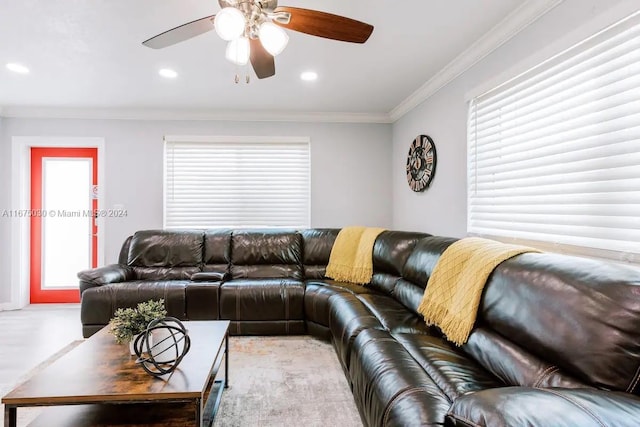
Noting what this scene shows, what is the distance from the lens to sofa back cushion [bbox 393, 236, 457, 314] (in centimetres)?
247

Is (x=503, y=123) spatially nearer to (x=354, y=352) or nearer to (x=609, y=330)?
(x=609, y=330)

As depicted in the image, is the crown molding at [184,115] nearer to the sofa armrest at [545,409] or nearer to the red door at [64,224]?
the red door at [64,224]

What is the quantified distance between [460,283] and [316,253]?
219 centimetres

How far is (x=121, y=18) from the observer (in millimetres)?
2211

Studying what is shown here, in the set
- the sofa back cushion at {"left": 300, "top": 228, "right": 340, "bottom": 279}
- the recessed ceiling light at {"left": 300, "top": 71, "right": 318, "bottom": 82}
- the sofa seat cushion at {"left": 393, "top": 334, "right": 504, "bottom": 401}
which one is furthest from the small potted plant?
the recessed ceiling light at {"left": 300, "top": 71, "right": 318, "bottom": 82}

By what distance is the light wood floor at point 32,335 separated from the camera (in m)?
2.70

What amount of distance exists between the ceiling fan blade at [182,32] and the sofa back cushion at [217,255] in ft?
8.16

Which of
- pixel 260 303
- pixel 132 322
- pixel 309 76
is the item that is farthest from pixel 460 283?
pixel 309 76

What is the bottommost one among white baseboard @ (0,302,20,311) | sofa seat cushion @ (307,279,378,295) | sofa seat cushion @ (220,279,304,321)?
white baseboard @ (0,302,20,311)

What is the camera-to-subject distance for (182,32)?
175cm

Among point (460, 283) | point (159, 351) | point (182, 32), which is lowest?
point (159, 351)

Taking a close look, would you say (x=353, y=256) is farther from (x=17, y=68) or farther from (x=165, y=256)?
(x=17, y=68)

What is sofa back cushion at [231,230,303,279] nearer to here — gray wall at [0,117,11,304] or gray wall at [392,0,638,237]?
gray wall at [392,0,638,237]

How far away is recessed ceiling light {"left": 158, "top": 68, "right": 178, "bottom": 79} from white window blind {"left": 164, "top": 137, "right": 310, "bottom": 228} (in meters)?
1.26
